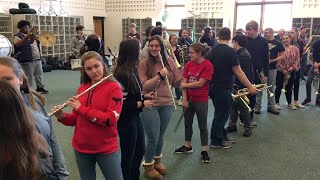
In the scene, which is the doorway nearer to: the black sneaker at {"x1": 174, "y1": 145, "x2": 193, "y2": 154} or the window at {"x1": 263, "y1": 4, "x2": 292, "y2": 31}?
the window at {"x1": 263, "y1": 4, "x2": 292, "y2": 31}

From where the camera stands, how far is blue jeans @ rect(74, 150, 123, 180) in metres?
2.09

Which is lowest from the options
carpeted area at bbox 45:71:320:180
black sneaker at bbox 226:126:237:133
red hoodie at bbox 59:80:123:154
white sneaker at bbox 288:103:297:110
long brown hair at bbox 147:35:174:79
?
carpeted area at bbox 45:71:320:180

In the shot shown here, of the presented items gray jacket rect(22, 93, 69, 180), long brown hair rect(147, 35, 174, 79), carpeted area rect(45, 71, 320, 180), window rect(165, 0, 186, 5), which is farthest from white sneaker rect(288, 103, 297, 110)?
window rect(165, 0, 186, 5)

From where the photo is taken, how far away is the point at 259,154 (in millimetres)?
3893

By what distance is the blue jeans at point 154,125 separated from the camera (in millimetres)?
2865

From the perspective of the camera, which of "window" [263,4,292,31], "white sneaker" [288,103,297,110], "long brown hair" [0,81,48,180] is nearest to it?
"long brown hair" [0,81,48,180]

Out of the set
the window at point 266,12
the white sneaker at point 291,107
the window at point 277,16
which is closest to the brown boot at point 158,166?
the white sneaker at point 291,107

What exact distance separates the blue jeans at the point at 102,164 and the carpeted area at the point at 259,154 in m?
1.16

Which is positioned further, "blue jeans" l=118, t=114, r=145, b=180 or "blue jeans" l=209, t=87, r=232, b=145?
"blue jeans" l=209, t=87, r=232, b=145

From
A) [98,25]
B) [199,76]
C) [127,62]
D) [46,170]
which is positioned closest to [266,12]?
[98,25]

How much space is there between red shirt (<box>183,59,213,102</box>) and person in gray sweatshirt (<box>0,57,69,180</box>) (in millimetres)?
2091

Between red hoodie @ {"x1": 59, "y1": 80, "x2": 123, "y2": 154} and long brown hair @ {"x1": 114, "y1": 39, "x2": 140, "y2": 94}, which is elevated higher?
long brown hair @ {"x1": 114, "y1": 39, "x2": 140, "y2": 94}

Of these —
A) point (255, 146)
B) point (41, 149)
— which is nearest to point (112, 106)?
point (41, 149)

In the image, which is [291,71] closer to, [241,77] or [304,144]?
[304,144]
